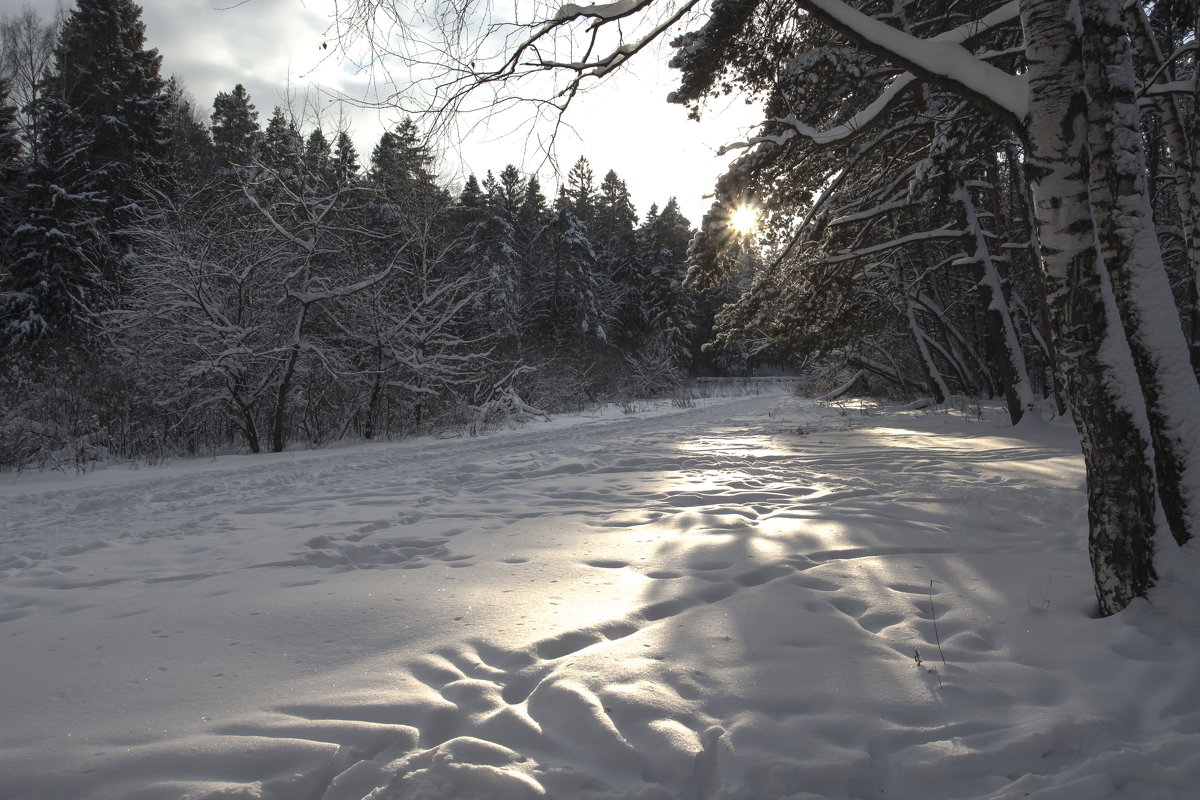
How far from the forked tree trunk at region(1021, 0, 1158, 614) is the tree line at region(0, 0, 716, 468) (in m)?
3.65

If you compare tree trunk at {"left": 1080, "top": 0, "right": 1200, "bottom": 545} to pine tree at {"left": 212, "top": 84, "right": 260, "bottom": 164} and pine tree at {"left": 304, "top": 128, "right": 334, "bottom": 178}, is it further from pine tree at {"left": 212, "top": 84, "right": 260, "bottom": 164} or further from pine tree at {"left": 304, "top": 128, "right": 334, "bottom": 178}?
pine tree at {"left": 212, "top": 84, "right": 260, "bottom": 164}

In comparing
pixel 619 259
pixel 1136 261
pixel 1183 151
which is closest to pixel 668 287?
pixel 619 259

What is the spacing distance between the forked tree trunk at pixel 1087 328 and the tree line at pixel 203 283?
365cm

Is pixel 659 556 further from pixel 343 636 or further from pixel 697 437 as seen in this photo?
pixel 697 437

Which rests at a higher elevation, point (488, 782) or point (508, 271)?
point (508, 271)

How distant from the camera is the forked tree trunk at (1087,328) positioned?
2.47 m

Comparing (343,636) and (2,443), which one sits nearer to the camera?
(343,636)

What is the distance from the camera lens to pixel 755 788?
5.51ft

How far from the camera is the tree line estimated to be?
1089 centimetres

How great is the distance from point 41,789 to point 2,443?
11.8 m

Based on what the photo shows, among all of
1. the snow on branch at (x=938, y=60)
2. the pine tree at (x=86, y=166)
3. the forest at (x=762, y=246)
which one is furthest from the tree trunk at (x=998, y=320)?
the pine tree at (x=86, y=166)

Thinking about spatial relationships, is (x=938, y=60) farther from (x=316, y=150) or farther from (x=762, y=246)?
(x=316, y=150)

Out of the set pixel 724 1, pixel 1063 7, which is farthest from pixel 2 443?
pixel 1063 7

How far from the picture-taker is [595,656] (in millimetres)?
2379
